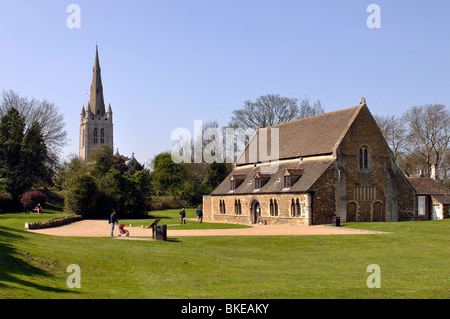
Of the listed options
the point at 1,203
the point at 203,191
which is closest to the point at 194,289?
the point at 1,203

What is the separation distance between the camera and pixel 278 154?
2163 inches

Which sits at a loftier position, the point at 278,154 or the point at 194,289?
the point at 278,154

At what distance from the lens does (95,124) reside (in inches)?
6319

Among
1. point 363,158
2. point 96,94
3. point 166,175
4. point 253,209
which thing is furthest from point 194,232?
point 96,94

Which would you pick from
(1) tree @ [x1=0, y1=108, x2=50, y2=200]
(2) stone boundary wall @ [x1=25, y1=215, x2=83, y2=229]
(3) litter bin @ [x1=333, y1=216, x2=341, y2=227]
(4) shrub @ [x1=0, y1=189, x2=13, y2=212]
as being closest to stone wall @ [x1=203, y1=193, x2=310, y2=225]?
(3) litter bin @ [x1=333, y1=216, x2=341, y2=227]

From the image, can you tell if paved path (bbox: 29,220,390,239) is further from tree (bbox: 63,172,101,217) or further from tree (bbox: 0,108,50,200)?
tree (bbox: 0,108,50,200)

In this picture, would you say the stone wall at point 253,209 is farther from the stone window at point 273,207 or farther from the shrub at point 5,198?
the shrub at point 5,198

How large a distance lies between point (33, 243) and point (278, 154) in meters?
36.7

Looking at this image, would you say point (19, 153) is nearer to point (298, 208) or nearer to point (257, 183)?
point (257, 183)

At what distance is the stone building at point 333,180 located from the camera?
44719 millimetres
